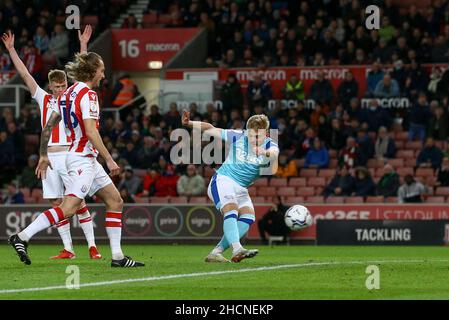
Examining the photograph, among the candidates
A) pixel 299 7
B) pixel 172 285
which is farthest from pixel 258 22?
pixel 172 285

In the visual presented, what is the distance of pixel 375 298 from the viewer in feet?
32.2

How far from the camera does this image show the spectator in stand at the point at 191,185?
27.4 m

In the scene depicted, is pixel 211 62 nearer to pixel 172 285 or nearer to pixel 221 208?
pixel 221 208

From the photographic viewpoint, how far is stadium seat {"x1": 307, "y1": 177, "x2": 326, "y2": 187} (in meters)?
27.8

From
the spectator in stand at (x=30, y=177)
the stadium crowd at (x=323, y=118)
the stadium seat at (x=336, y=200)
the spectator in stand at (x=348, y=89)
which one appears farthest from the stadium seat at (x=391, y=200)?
the spectator in stand at (x=30, y=177)

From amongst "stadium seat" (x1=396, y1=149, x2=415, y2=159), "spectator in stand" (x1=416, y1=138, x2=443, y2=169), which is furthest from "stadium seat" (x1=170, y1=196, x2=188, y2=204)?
"spectator in stand" (x1=416, y1=138, x2=443, y2=169)

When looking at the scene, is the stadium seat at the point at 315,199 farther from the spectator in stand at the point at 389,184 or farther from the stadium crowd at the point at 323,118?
the spectator in stand at the point at 389,184

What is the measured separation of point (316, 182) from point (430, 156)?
9.31ft

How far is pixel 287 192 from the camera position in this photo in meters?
27.8

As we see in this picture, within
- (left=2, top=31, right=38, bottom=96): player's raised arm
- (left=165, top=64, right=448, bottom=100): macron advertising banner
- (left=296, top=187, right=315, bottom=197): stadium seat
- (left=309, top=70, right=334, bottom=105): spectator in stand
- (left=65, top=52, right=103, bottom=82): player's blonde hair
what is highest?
(left=165, top=64, right=448, bottom=100): macron advertising banner

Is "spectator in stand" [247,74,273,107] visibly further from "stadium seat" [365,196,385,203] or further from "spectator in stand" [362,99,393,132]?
"stadium seat" [365,196,385,203]

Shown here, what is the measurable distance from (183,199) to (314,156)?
3.53m

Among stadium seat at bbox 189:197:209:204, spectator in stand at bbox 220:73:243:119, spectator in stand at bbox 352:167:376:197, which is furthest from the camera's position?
spectator in stand at bbox 220:73:243:119

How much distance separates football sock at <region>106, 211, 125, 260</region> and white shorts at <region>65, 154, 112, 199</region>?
37 centimetres
